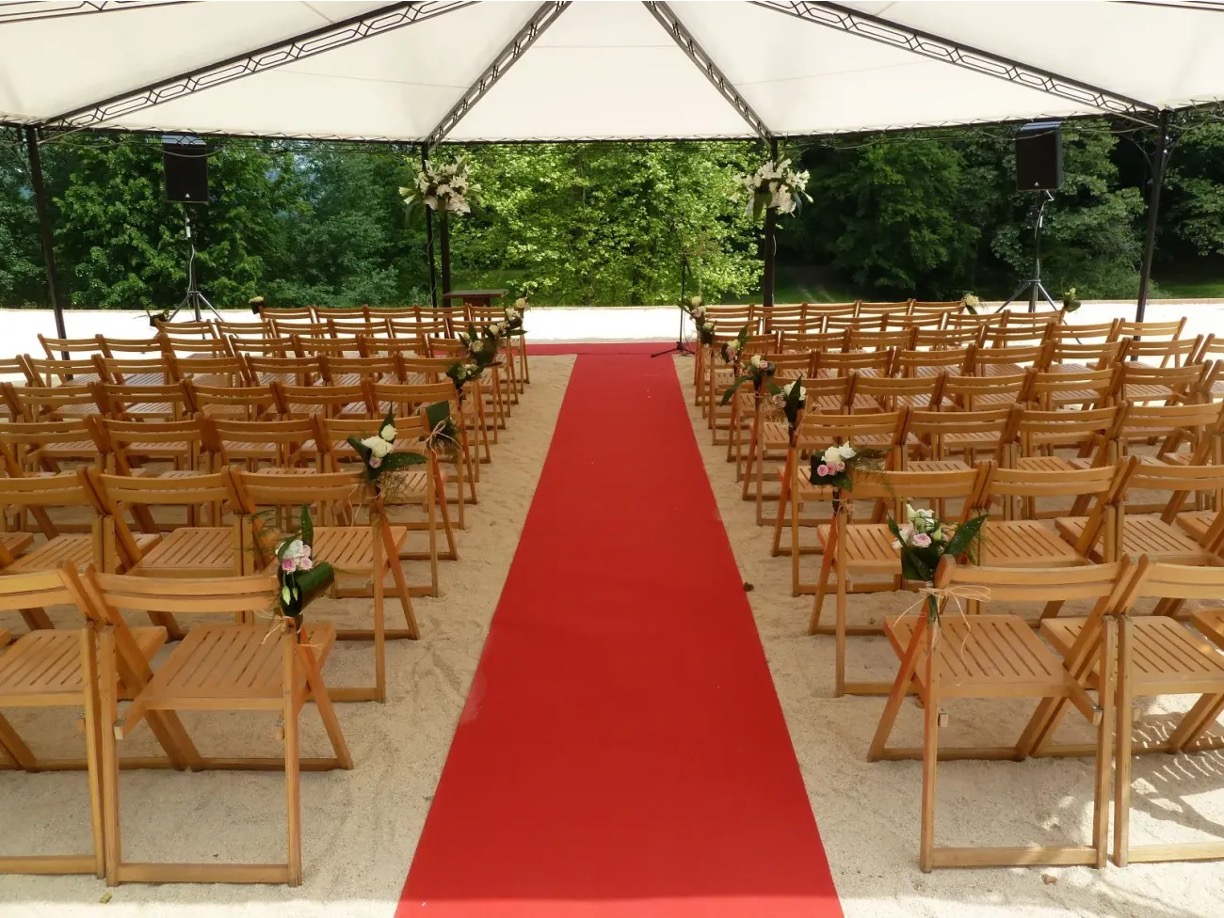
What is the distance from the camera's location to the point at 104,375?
6.79 metres

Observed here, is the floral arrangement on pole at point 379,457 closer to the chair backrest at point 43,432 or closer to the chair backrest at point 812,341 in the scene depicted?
the chair backrest at point 43,432

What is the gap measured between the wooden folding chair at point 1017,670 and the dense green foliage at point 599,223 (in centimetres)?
1878

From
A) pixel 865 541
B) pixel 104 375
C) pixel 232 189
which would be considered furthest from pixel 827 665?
pixel 232 189

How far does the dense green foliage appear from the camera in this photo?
72.2 ft

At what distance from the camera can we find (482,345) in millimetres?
6574

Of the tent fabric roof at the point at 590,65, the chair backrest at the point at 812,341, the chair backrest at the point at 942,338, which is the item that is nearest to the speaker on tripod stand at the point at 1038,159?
the tent fabric roof at the point at 590,65

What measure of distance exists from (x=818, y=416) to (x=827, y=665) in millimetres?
1228

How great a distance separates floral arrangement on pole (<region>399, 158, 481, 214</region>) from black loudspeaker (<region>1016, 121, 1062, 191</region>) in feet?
23.0

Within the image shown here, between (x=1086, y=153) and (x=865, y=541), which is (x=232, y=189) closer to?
(x=1086, y=153)

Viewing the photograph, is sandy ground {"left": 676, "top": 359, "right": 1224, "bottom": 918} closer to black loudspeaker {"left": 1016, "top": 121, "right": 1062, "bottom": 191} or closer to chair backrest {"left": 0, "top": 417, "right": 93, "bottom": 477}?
chair backrest {"left": 0, "top": 417, "right": 93, "bottom": 477}

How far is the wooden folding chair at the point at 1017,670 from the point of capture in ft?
9.04

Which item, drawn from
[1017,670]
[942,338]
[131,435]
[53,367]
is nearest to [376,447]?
[131,435]

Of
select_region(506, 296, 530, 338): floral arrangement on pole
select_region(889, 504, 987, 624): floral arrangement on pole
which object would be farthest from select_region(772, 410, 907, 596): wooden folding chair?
select_region(506, 296, 530, 338): floral arrangement on pole

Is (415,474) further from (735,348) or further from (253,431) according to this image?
(735,348)
